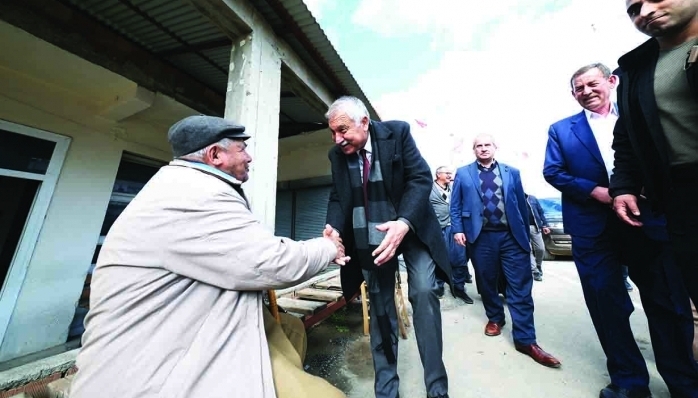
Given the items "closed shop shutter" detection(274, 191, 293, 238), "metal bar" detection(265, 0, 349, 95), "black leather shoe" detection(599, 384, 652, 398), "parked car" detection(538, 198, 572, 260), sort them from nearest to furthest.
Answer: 1. "black leather shoe" detection(599, 384, 652, 398)
2. "metal bar" detection(265, 0, 349, 95)
3. "closed shop shutter" detection(274, 191, 293, 238)
4. "parked car" detection(538, 198, 572, 260)

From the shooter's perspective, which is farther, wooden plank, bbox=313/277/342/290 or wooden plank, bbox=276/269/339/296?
wooden plank, bbox=313/277/342/290

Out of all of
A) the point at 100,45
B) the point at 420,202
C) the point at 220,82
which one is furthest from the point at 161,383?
the point at 220,82

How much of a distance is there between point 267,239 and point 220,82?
4.02 metres

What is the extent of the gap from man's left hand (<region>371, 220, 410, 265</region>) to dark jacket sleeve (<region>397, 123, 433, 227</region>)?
87 mm

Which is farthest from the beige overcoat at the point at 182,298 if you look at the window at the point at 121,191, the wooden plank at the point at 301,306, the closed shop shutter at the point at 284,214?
the closed shop shutter at the point at 284,214

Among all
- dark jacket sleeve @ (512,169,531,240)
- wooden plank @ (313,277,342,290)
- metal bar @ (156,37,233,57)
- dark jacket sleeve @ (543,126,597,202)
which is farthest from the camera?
wooden plank @ (313,277,342,290)

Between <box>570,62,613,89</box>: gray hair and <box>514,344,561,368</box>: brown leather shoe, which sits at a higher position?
<box>570,62,613,89</box>: gray hair

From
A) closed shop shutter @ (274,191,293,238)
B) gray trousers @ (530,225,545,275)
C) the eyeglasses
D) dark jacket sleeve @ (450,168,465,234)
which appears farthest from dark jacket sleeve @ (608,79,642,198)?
closed shop shutter @ (274,191,293,238)

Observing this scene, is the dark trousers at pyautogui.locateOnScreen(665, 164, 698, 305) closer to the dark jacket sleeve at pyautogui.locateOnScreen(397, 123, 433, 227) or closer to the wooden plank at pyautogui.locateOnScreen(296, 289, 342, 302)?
the dark jacket sleeve at pyautogui.locateOnScreen(397, 123, 433, 227)

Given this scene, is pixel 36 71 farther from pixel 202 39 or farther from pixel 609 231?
pixel 609 231

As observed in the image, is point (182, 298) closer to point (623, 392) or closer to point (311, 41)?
point (623, 392)

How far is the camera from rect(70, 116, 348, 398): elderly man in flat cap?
859mm

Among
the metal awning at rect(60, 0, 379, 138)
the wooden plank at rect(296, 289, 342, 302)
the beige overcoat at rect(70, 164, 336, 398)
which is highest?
the metal awning at rect(60, 0, 379, 138)

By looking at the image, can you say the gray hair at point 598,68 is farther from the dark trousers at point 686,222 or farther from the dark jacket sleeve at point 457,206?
the dark jacket sleeve at point 457,206
